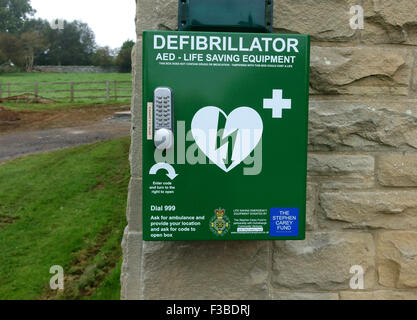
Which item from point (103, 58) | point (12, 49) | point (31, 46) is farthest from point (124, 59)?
point (12, 49)

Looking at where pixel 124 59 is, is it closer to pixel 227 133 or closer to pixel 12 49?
pixel 12 49

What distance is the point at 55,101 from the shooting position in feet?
63.2

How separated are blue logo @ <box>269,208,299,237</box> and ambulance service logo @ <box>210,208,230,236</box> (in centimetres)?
19

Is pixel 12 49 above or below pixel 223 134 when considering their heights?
above

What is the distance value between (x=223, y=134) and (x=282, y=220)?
44cm

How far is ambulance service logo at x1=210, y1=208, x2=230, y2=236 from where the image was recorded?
1764 mm

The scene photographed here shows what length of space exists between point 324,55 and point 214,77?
59 cm

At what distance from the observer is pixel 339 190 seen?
2.02 metres

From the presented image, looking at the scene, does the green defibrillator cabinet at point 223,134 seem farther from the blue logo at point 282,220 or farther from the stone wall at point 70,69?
the stone wall at point 70,69

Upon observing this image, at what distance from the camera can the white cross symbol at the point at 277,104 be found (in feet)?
5.70

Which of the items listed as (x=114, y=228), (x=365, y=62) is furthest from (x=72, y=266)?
(x=365, y=62)

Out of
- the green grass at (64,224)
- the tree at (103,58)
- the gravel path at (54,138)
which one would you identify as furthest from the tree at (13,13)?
the green grass at (64,224)

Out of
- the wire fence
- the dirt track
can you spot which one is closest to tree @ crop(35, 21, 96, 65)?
the wire fence

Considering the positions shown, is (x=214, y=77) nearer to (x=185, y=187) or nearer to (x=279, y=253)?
(x=185, y=187)
